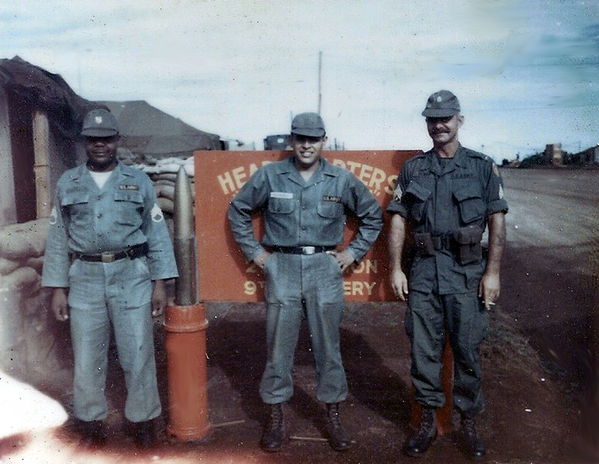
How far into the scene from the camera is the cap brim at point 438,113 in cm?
335

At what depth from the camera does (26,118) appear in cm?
619

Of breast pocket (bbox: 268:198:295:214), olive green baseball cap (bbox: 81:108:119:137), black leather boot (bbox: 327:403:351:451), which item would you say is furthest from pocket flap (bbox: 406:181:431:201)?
olive green baseball cap (bbox: 81:108:119:137)

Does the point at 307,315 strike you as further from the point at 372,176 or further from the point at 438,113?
the point at 438,113

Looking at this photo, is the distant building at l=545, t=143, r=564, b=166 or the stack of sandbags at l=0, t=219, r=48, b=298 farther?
the stack of sandbags at l=0, t=219, r=48, b=298

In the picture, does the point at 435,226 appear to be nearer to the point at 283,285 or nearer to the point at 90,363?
the point at 283,285

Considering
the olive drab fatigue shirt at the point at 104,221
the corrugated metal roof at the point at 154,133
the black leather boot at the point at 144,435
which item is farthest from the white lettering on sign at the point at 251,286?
the corrugated metal roof at the point at 154,133

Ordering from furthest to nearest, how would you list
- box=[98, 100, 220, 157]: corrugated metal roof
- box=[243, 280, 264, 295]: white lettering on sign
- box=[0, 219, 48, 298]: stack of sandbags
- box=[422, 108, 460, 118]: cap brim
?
box=[98, 100, 220, 157]: corrugated metal roof → box=[0, 219, 48, 298]: stack of sandbags → box=[243, 280, 264, 295]: white lettering on sign → box=[422, 108, 460, 118]: cap brim

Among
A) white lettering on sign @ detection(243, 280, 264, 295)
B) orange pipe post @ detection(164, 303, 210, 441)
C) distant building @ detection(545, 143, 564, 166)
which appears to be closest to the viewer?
orange pipe post @ detection(164, 303, 210, 441)

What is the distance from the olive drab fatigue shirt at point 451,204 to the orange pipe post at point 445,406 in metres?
0.53

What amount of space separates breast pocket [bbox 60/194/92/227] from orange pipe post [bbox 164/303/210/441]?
78cm

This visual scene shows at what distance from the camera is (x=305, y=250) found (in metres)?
3.51

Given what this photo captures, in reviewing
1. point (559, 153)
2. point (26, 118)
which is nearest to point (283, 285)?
point (559, 153)

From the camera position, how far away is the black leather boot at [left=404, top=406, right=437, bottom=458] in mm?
3480

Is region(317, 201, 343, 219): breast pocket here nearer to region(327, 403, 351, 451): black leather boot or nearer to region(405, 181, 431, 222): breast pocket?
region(405, 181, 431, 222): breast pocket
